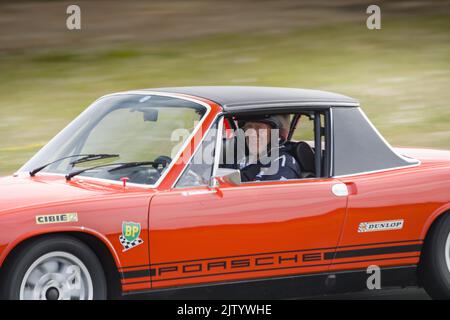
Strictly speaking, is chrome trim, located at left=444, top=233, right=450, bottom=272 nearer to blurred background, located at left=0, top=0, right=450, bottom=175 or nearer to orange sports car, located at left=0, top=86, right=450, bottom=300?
orange sports car, located at left=0, top=86, right=450, bottom=300

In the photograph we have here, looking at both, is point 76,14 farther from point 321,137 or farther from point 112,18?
point 321,137

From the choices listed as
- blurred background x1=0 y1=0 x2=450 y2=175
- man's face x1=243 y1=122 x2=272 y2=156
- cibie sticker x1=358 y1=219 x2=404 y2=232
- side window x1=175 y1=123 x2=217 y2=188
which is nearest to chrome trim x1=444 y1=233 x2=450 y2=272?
cibie sticker x1=358 y1=219 x2=404 y2=232

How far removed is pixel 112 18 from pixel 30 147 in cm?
783

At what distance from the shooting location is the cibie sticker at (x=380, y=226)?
682cm

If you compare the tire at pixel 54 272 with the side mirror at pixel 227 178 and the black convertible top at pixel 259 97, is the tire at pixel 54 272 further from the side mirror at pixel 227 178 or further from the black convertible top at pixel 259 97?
the black convertible top at pixel 259 97

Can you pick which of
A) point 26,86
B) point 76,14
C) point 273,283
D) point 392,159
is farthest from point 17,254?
point 76,14

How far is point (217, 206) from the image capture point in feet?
20.7

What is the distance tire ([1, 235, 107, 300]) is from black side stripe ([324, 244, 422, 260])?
162 centimetres

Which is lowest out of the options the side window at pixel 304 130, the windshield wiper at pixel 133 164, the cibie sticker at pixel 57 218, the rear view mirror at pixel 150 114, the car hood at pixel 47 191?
the cibie sticker at pixel 57 218

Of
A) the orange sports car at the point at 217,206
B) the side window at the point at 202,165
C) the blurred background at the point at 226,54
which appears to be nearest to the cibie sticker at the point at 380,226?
the orange sports car at the point at 217,206

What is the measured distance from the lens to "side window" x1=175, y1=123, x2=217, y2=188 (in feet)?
21.0

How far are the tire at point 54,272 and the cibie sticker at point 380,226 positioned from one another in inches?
72.2

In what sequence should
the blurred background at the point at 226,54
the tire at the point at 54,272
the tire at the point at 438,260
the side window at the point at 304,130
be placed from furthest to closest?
1. the blurred background at the point at 226,54
2. the side window at the point at 304,130
3. the tire at the point at 438,260
4. the tire at the point at 54,272

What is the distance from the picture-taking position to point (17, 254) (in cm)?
571
